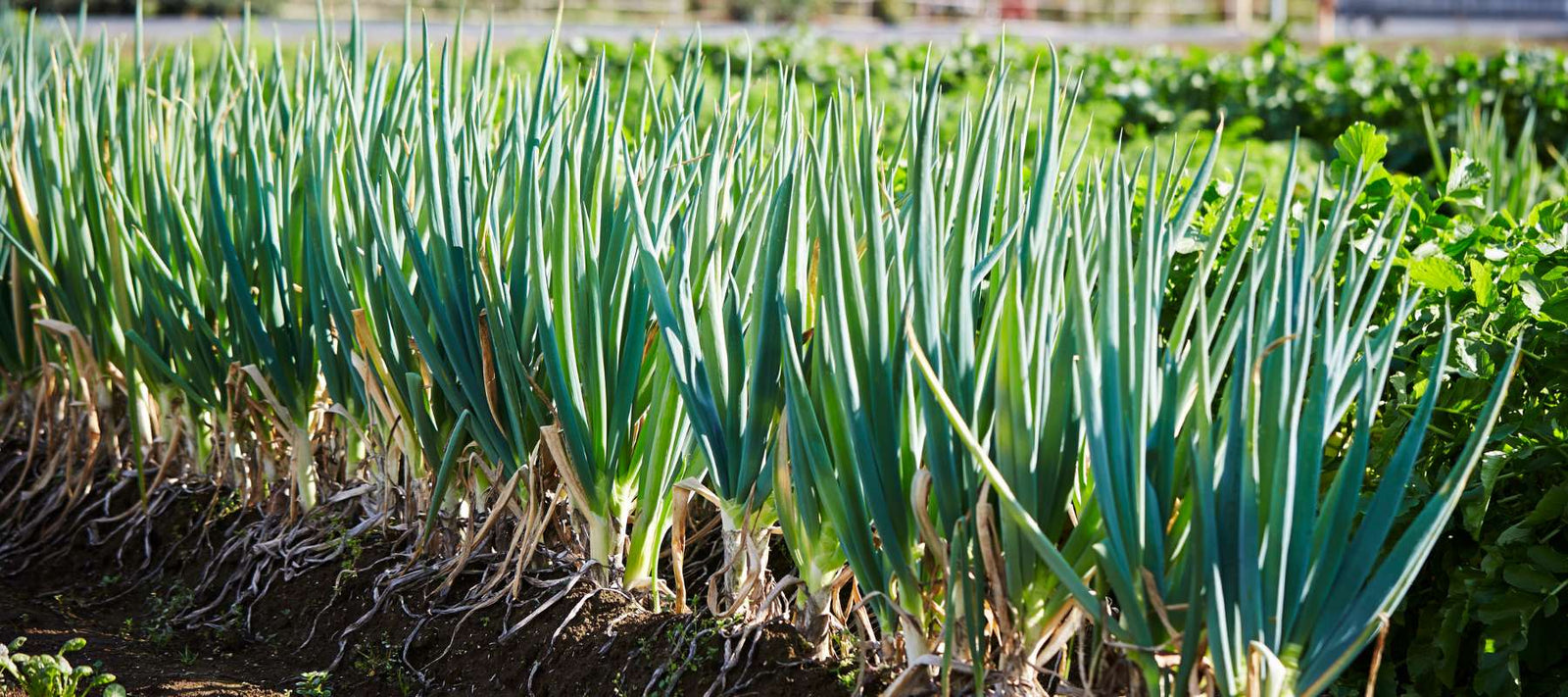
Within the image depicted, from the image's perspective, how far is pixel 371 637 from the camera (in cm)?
192

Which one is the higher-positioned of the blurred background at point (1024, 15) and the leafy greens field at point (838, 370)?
the blurred background at point (1024, 15)

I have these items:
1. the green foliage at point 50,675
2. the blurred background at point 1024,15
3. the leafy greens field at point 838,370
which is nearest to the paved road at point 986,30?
the blurred background at point 1024,15

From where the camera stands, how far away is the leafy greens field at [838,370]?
1.24m

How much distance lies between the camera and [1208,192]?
2291mm

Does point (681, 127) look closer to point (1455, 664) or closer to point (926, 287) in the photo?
point (926, 287)

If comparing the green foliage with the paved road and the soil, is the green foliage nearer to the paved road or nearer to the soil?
the soil

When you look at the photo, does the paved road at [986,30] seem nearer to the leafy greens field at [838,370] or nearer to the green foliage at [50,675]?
the leafy greens field at [838,370]

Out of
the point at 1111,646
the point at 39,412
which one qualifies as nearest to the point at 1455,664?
the point at 1111,646

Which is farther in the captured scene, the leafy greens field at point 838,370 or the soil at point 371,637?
the soil at point 371,637

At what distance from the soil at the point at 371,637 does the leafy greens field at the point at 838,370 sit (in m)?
0.05

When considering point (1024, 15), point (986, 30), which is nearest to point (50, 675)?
point (986, 30)

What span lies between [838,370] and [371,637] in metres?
0.90

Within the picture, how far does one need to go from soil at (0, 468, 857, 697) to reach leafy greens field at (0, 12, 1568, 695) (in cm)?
5

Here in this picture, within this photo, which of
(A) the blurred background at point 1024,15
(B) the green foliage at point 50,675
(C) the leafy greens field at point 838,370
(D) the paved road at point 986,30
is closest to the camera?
(C) the leafy greens field at point 838,370
